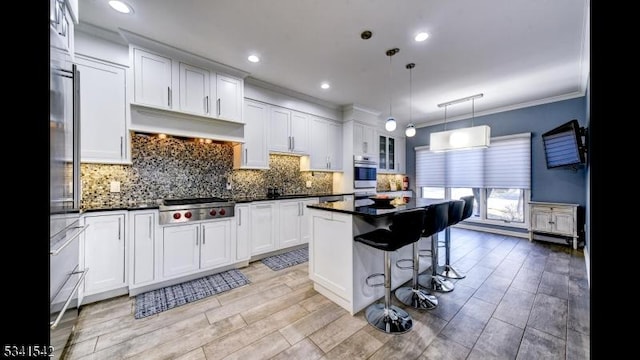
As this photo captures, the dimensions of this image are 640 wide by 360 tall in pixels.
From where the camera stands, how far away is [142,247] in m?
2.49

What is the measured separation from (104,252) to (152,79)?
2005mm

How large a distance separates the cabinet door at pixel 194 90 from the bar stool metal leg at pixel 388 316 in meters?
2.92

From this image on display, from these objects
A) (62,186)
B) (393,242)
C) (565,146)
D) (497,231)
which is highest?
(565,146)

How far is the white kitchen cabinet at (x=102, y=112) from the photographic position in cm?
243

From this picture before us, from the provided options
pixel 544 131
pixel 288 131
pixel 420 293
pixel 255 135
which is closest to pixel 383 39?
pixel 288 131

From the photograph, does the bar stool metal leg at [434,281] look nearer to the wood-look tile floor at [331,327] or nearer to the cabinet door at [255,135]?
the wood-look tile floor at [331,327]

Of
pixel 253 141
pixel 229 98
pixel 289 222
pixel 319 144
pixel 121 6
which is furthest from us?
pixel 319 144

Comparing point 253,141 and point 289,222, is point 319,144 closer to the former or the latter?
point 253,141

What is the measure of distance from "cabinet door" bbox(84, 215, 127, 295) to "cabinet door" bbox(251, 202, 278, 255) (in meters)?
1.48

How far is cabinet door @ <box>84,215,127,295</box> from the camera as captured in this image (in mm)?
2258

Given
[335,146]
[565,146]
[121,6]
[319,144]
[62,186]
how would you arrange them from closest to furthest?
1. [62,186]
2. [121,6]
3. [565,146]
4. [319,144]
5. [335,146]

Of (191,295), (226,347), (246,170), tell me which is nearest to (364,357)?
(226,347)

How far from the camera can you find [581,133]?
11.1 feet

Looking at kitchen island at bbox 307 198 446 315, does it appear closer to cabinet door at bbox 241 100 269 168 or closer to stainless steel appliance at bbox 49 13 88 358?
cabinet door at bbox 241 100 269 168
